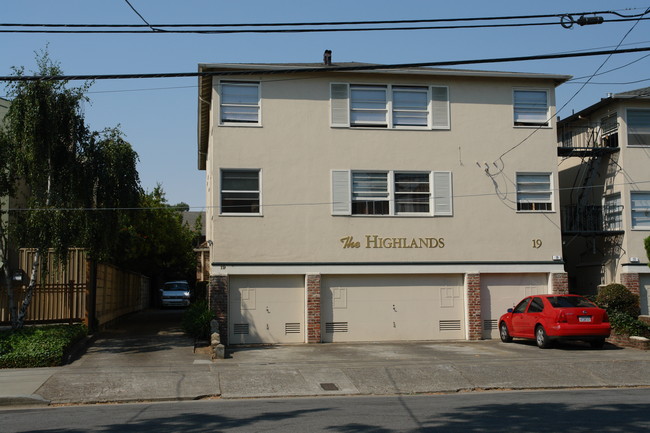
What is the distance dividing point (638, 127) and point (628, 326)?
27.9 feet

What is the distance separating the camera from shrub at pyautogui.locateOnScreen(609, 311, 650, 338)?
19.9m

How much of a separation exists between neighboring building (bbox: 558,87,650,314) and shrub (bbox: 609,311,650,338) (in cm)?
413

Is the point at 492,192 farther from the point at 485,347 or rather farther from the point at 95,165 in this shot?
the point at 95,165

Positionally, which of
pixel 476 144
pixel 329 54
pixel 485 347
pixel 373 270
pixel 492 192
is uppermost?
pixel 329 54

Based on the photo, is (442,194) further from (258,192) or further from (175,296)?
(175,296)

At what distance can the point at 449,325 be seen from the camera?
22188 mm

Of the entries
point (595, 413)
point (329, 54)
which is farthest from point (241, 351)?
point (595, 413)

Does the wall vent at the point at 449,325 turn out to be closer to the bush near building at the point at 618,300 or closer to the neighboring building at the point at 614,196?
the bush near building at the point at 618,300

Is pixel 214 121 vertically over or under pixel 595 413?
over

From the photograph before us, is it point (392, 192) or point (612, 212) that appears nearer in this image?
point (392, 192)

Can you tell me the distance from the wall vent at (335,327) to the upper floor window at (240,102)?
6.46 metres

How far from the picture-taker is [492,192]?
22.7 metres

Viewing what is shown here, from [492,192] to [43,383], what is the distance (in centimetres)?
1447

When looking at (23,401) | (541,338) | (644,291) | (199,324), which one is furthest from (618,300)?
(23,401)
